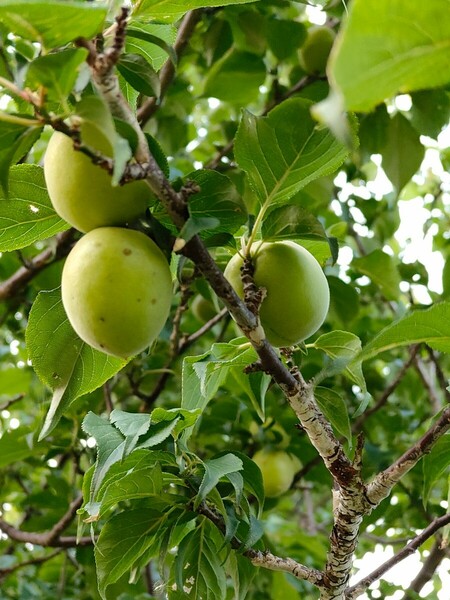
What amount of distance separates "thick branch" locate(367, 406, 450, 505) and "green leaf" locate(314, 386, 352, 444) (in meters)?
0.15

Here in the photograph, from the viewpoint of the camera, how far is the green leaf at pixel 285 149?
989 millimetres

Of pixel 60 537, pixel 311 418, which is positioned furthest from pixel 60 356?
pixel 60 537

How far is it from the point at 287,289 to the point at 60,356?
1.27ft

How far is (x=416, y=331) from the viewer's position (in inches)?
37.4

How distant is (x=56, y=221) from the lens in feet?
3.61

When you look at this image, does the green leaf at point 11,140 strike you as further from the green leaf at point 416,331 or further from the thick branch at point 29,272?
the thick branch at point 29,272

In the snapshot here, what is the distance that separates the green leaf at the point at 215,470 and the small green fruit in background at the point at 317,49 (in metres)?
1.55

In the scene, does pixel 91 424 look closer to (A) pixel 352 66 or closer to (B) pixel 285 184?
(B) pixel 285 184

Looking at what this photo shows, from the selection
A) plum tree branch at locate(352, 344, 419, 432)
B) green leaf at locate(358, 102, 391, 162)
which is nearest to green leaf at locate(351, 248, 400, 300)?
plum tree branch at locate(352, 344, 419, 432)

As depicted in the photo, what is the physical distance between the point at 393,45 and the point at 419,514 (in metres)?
2.07

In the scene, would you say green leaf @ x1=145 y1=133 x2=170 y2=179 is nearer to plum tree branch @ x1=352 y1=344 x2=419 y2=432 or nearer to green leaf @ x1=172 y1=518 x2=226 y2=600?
green leaf @ x1=172 y1=518 x2=226 y2=600

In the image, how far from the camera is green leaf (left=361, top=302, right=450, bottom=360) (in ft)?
3.00

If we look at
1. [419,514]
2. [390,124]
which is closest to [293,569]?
[419,514]

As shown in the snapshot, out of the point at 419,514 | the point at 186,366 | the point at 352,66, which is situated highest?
the point at 352,66
